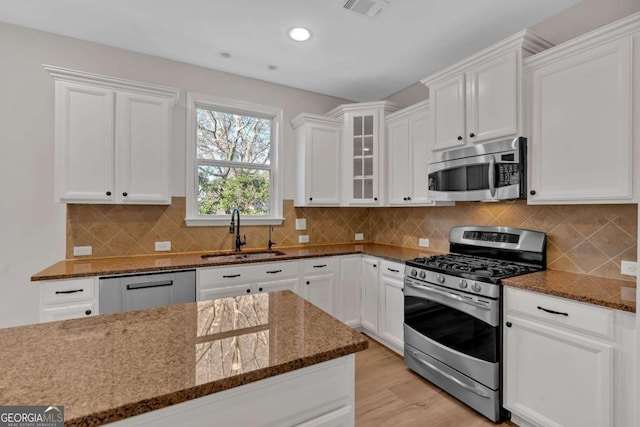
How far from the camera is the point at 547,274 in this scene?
2.12m

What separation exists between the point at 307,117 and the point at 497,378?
2839 mm

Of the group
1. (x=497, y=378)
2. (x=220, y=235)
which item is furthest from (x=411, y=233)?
(x=220, y=235)

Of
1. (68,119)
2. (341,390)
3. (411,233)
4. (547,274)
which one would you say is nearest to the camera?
(341,390)

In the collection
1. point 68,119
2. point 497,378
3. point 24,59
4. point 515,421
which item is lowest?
point 515,421

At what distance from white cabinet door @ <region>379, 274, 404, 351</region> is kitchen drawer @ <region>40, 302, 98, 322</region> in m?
2.38

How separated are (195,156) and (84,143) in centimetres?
93

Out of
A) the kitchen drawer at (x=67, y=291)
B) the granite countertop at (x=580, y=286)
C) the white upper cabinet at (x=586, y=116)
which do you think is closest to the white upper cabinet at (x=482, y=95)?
the white upper cabinet at (x=586, y=116)

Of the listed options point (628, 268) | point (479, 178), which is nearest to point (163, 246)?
point (479, 178)

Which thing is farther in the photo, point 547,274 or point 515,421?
point 547,274

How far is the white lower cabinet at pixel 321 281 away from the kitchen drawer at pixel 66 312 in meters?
1.70

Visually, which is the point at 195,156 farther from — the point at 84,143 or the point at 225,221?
the point at 84,143

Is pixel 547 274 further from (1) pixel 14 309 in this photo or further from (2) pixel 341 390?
(1) pixel 14 309

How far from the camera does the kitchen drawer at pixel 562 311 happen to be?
156 cm

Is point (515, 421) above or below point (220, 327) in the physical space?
below
